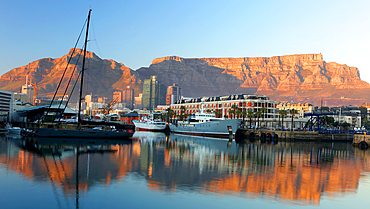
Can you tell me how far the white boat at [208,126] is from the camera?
9831cm

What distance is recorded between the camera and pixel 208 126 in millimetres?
102812

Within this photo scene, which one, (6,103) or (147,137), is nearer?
(147,137)

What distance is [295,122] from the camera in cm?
14288

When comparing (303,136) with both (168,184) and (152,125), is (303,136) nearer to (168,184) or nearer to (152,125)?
(152,125)

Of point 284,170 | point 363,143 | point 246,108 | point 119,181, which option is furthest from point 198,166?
point 246,108

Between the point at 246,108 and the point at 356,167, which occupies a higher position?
the point at 246,108

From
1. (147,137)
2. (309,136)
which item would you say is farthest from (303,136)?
(147,137)

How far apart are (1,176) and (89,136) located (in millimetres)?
41048

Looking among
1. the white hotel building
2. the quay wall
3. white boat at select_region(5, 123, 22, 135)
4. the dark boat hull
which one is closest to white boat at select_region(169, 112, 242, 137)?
the quay wall

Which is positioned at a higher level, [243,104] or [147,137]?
[243,104]

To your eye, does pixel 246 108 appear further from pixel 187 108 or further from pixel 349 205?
pixel 349 205

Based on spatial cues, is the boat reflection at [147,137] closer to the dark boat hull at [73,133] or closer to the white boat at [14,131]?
the dark boat hull at [73,133]

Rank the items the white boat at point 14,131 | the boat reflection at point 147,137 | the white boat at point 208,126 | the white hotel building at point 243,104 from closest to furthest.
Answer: the white boat at point 14,131 < the boat reflection at point 147,137 < the white boat at point 208,126 < the white hotel building at point 243,104

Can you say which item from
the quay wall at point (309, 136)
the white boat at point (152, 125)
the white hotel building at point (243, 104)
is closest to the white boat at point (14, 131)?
the white boat at point (152, 125)
